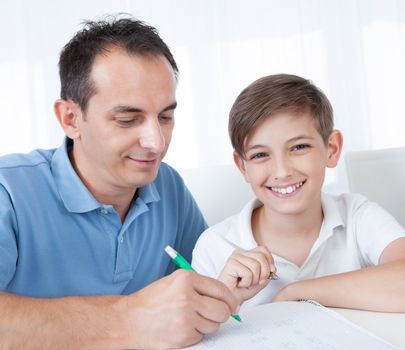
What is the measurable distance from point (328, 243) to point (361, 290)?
355mm

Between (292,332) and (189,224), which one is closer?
(292,332)

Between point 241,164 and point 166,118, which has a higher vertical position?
point 166,118

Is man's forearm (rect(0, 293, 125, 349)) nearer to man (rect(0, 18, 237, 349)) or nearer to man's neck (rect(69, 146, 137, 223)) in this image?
man (rect(0, 18, 237, 349))

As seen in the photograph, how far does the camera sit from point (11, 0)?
3.34 metres

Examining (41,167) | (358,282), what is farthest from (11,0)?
(358,282)

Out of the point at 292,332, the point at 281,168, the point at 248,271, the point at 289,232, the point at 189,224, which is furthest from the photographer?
the point at 189,224

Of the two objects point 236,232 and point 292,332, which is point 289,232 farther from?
point 292,332

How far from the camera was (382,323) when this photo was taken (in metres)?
0.87

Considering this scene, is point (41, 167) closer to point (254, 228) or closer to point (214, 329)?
point (254, 228)

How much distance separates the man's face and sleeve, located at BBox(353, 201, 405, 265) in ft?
1.64

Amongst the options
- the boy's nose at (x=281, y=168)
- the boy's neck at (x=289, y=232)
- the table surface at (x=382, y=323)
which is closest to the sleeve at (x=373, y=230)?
the boy's neck at (x=289, y=232)

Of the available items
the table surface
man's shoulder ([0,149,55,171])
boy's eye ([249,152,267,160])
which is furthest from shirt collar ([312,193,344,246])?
Result: man's shoulder ([0,149,55,171])

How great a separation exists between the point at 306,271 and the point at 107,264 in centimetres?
48

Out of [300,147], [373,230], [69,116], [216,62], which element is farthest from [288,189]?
[216,62]
